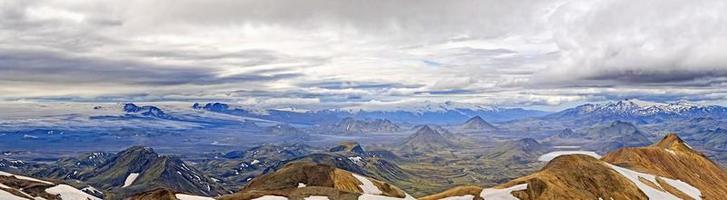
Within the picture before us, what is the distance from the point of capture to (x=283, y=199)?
499 ft

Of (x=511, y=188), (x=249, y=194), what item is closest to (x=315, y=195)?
(x=249, y=194)

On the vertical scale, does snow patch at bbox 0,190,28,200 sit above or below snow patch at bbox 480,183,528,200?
above

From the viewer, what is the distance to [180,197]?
6806 inches

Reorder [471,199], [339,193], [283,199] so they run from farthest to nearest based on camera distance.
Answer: [471,199]
[339,193]
[283,199]

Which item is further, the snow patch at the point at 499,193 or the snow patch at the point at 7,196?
the snow patch at the point at 499,193

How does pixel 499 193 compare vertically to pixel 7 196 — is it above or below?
below

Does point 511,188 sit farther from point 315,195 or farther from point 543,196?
point 315,195

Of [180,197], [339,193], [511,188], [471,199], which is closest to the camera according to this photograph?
[339,193]

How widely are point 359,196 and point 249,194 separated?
27732 millimetres

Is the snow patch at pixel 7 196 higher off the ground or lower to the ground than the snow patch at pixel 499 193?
higher

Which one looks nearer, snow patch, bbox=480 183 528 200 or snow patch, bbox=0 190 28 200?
snow patch, bbox=0 190 28 200

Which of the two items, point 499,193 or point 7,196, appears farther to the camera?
point 499,193

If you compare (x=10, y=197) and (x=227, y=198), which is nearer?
(x=10, y=197)

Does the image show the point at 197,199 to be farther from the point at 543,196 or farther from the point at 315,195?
the point at 543,196
